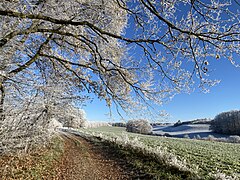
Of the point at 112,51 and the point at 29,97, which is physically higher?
the point at 112,51

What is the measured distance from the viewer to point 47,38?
22.5 ft

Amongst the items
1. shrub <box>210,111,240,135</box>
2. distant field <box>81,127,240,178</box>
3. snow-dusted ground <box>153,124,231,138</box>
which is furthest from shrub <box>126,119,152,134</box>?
shrub <box>210,111,240,135</box>

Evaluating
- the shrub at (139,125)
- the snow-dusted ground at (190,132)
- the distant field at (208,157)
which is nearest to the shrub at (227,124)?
the snow-dusted ground at (190,132)

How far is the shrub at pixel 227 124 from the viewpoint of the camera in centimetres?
7519

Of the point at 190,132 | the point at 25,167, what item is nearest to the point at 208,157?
the point at 25,167

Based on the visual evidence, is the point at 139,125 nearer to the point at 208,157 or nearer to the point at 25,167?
the point at 25,167

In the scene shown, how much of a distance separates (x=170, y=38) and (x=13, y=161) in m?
6.99

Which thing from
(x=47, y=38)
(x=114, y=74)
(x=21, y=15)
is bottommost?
(x=114, y=74)

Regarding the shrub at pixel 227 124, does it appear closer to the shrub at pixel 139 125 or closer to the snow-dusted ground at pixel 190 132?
the snow-dusted ground at pixel 190 132

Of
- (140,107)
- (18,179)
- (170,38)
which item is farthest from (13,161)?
(170,38)

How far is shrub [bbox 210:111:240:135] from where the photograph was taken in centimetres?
7519

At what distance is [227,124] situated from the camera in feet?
252

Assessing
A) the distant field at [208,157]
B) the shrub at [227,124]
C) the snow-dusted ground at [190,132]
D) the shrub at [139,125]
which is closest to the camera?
the shrub at [139,125]

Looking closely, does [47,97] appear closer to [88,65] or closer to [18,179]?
[88,65]
